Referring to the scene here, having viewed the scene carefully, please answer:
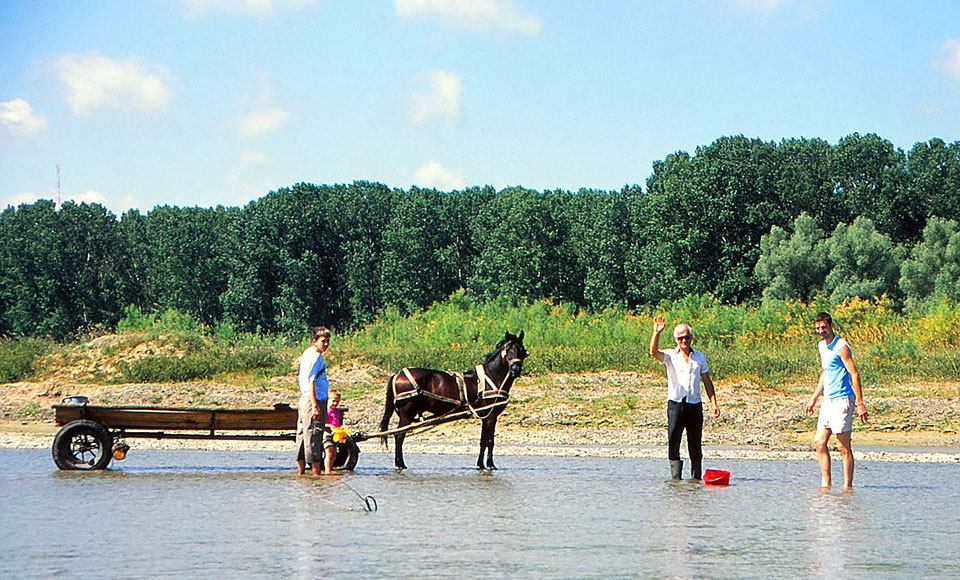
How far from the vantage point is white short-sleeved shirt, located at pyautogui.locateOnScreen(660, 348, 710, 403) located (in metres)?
14.9


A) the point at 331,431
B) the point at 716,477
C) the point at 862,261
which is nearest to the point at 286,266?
the point at 862,261

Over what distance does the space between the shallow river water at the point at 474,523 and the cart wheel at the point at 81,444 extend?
0.41 m

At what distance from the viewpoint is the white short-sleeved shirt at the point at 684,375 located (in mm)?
14883

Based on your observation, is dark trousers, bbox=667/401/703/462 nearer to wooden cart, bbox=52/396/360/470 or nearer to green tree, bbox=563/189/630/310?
wooden cart, bbox=52/396/360/470

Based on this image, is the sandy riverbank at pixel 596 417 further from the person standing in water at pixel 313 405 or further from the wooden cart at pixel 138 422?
the person standing in water at pixel 313 405

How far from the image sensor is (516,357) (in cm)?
1719

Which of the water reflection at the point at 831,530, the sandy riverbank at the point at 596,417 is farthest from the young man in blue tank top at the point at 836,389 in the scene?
the sandy riverbank at the point at 596,417

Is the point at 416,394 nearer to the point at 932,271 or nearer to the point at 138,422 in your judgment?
the point at 138,422

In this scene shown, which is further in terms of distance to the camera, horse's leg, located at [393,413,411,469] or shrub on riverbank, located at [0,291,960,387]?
shrub on riverbank, located at [0,291,960,387]

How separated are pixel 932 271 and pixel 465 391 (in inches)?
1885

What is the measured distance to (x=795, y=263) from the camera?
193 feet

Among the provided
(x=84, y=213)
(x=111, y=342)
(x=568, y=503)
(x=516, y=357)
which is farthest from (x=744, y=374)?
(x=84, y=213)

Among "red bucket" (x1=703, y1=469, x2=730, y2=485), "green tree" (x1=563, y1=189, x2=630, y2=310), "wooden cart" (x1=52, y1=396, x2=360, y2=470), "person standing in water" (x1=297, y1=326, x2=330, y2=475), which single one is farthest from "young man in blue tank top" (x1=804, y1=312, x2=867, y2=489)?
"green tree" (x1=563, y1=189, x2=630, y2=310)

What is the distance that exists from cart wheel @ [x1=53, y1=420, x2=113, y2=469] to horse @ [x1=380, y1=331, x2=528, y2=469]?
13.0ft
